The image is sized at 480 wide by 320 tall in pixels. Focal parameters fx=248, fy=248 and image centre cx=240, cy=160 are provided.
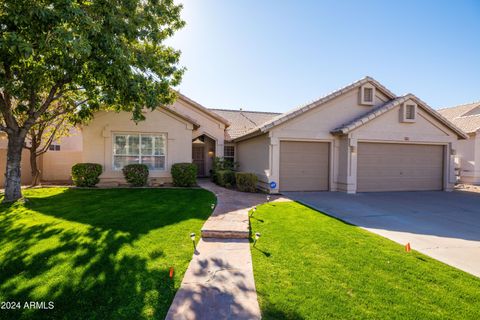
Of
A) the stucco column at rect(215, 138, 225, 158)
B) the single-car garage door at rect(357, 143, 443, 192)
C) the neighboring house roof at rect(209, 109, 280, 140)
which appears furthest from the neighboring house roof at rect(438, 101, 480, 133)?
the stucco column at rect(215, 138, 225, 158)

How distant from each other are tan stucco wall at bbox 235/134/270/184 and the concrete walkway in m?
5.98

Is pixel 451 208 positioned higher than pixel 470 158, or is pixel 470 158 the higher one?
pixel 470 158

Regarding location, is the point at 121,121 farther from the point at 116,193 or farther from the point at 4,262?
the point at 4,262

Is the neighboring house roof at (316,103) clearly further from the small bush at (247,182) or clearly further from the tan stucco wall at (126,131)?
the tan stucco wall at (126,131)

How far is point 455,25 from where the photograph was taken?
9.92 meters

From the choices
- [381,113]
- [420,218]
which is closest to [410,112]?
[381,113]

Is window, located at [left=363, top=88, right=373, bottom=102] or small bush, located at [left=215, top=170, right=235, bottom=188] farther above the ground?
window, located at [left=363, top=88, right=373, bottom=102]

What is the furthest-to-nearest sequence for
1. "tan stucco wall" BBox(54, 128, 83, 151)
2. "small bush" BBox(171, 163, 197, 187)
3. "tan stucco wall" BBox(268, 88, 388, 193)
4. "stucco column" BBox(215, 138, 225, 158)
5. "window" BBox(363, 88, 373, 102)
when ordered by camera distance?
1. "tan stucco wall" BBox(54, 128, 83, 151)
2. "stucco column" BBox(215, 138, 225, 158)
3. "window" BBox(363, 88, 373, 102)
4. "small bush" BBox(171, 163, 197, 187)
5. "tan stucco wall" BBox(268, 88, 388, 193)

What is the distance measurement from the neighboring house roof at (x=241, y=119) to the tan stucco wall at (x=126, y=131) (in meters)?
4.59

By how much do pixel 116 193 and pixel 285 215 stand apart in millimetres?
7504

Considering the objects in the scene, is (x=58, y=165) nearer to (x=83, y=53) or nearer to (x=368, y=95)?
(x=83, y=53)

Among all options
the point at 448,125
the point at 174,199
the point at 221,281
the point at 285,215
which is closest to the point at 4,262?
the point at 221,281

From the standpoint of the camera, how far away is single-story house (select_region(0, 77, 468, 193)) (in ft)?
39.6

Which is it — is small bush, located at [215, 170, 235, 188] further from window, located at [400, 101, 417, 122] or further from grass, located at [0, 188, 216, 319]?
window, located at [400, 101, 417, 122]
